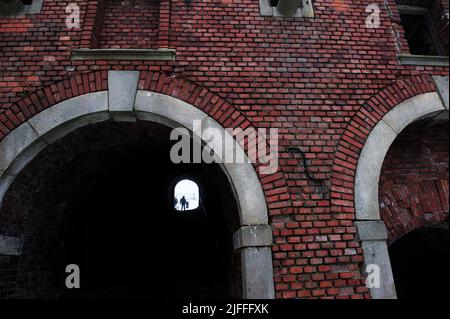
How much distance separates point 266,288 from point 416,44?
4957 mm

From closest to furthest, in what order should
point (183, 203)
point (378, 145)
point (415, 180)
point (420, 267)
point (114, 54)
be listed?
1. point (378, 145)
2. point (114, 54)
3. point (415, 180)
4. point (420, 267)
5. point (183, 203)

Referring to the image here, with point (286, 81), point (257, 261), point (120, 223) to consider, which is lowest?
point (257, 261)

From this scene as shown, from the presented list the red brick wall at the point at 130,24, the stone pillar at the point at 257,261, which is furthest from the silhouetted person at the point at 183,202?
the red brick wall at the point at 130,24

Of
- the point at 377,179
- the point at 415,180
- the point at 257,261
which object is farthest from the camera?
the point at 415,180

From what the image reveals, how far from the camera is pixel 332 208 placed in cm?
351

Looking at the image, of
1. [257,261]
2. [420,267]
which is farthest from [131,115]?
[420,267]

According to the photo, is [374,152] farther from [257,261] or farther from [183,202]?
[183,202]

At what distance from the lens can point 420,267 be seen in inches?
226

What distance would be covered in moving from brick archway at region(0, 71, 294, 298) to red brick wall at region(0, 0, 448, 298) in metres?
0.03

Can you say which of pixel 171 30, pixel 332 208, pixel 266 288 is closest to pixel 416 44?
pixel 332 208

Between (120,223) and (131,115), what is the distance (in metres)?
3.04

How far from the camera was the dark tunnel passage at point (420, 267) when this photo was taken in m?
5.38

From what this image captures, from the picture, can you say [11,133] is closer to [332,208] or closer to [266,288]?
[266,288]

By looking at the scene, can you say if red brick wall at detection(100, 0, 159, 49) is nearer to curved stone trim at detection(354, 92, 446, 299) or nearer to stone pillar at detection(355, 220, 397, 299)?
curved stone trim at detection(354, 92, 446, 299)
